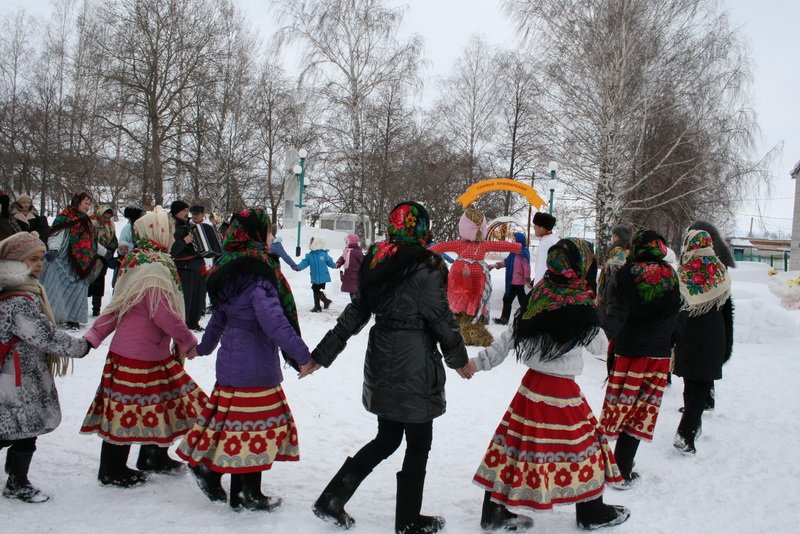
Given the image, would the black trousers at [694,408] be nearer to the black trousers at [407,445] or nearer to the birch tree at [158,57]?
the black trousers at [407,445]

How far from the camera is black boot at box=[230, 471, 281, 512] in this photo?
130 inches

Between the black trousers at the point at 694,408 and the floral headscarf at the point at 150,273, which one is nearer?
the floral headscarf at the point at 150,273

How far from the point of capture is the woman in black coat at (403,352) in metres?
3.09

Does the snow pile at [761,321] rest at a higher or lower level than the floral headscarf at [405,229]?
lower

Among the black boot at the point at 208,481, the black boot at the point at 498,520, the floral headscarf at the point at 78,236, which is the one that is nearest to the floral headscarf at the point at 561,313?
the black boot at the point at 498,520

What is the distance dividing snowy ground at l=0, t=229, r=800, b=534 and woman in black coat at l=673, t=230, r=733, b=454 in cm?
38

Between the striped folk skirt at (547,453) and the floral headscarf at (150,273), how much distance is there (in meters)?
2.08

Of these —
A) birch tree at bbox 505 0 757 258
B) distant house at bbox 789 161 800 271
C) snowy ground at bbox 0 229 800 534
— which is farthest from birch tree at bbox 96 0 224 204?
distant house at bbox 789 161 800 271

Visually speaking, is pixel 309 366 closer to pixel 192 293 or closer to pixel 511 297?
pixel 192 293

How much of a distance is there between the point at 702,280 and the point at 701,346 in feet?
1.72

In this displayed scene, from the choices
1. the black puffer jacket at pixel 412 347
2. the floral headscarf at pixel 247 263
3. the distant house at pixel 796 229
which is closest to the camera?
the black puffer jacket at pixel 412 347

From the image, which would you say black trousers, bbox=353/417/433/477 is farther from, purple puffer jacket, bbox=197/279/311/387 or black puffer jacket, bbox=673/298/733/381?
black puffer jacket, bbox=673/298/733/381

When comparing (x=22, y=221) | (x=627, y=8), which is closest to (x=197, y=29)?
(x=627, y=8)

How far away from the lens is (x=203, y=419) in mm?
3316
